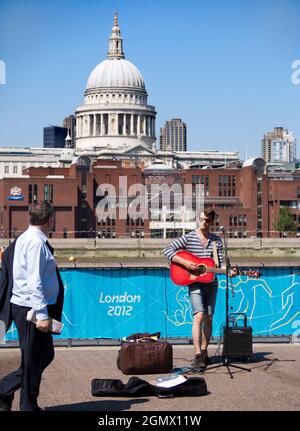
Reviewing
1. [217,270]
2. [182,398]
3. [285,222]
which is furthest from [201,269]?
[285,222]

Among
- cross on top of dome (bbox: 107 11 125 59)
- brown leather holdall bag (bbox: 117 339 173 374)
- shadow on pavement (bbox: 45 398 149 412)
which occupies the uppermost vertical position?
cross on top of dome (bbox: 107 11 125 59)

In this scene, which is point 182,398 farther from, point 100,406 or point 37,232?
point 37,232

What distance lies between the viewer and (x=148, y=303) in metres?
11.6

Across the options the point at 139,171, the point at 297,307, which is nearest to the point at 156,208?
the point at 139,171

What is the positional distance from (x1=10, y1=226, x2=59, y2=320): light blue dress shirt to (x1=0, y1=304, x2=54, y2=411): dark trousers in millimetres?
121

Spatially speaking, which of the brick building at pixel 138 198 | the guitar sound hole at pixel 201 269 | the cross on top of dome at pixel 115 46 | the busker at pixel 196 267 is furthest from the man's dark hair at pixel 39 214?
the cross on top of dome at pixel 115 46

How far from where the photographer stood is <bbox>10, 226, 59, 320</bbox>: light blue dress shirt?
7035mm

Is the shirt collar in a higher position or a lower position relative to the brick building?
lower

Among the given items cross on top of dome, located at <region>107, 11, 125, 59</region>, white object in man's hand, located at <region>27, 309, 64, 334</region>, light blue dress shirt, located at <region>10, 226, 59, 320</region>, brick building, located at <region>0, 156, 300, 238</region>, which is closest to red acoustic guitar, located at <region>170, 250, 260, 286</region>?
light blue dress shirt, located at <region>10, 226, 59, 320</region>

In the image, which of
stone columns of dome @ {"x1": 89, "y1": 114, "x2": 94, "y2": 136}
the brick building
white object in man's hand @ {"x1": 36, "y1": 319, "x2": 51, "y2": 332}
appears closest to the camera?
white object in man's hand @ {"x1": 36, "y1": 319, "x2": 51, "y2": 332}

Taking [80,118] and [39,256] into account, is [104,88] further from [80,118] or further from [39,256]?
→ [39,256]

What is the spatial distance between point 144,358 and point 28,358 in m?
2.33

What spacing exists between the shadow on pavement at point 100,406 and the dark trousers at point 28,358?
0.37 metres

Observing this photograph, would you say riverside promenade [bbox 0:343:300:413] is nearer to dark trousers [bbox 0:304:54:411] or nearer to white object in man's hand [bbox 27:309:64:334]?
dark trousers [bbox 0:304:54:411]
